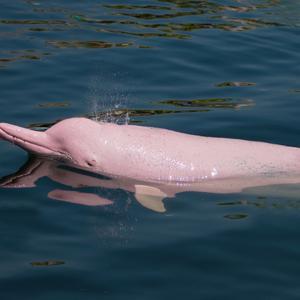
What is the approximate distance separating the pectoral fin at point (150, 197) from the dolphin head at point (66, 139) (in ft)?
2.72

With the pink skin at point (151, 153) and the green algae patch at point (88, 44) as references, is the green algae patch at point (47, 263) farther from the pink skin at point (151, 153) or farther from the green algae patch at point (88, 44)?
the green algae patch at point (88, 44)

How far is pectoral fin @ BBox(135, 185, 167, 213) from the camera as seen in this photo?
9.55 meters

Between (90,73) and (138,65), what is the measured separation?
90 cm

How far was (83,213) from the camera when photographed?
31.0 ft

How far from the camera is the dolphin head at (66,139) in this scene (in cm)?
1057

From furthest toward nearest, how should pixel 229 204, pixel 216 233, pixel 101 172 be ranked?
pixel 101 172 < pixel 229 204 < pixel 216 233

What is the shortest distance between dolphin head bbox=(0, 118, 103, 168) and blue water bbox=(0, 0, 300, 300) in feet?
1.24

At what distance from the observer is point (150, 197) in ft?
32.1

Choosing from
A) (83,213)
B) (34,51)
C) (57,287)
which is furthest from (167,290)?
(34,51)

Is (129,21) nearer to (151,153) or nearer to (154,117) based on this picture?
(154,117)

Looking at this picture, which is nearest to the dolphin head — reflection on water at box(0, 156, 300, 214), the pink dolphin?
the pink dolphin

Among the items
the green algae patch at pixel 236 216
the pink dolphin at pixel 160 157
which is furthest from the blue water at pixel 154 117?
the pink dolphin at pixel 160 157

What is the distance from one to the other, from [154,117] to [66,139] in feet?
6.96

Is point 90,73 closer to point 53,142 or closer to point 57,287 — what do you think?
point 53,142
